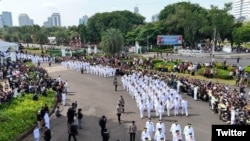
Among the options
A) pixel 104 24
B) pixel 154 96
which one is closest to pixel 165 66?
pixel 154 96

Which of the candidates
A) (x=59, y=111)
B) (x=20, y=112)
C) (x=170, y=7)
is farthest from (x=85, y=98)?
(x=170, y=7)

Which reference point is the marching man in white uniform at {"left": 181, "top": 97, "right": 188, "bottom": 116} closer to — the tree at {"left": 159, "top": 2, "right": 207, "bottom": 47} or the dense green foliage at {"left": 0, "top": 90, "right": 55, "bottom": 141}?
the dense green foliage at {"left": 0, "top": 90, "right": 55, "bottom": 141}

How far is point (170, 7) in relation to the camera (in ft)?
257

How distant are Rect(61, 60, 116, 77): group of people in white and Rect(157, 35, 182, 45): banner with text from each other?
2631 centimetres

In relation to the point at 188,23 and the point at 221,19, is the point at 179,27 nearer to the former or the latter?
the point at 188,23

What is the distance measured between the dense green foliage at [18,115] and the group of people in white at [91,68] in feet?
36.9

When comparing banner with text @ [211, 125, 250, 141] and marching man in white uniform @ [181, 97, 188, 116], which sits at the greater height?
banner with text @ [211, 125, 250, 141]

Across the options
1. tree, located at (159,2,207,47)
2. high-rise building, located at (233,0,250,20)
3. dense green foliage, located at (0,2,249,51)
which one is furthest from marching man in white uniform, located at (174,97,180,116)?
high-rise building, located at (233,0,250,20)

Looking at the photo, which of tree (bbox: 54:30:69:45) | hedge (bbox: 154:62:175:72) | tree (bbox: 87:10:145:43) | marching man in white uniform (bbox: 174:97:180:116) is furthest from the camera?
tree (bbox: 54:30:69:45)

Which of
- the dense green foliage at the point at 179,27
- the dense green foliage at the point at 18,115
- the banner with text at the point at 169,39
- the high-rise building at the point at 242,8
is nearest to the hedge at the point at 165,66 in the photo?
the dense green foliage at the point at 18,115

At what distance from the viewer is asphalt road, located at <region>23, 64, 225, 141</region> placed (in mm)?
15555

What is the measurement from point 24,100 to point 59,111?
313cm

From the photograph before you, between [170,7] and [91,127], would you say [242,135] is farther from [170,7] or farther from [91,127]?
[170,7]

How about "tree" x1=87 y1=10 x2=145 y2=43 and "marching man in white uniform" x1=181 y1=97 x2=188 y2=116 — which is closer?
"marching man in white uniform" x1=181 y1=97 x2=188 y2=116
